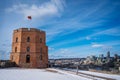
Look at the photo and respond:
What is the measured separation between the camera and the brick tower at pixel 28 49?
38.7 metres

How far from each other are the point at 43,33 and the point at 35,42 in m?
3.34

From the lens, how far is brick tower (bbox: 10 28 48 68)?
38656mm

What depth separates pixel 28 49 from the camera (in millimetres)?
39438

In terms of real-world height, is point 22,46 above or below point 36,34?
below

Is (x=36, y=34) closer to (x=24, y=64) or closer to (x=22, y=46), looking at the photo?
(x=22, y=46)

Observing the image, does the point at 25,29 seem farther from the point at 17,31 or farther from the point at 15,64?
the point at 15,64

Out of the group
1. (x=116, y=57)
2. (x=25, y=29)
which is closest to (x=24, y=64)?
(x=25, y=29)

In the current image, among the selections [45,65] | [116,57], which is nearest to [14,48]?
[45,65]

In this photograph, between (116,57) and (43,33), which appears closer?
(43,33)

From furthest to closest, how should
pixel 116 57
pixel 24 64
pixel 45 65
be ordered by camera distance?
1. pixel 116 57
2. pixel 45 65
3. pixel 24 64

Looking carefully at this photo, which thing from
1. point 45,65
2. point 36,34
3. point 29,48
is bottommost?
point 45,65

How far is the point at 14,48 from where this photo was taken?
133 feet

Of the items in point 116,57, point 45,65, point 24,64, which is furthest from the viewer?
point 116,57

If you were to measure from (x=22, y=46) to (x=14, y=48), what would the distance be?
2.67 meters
